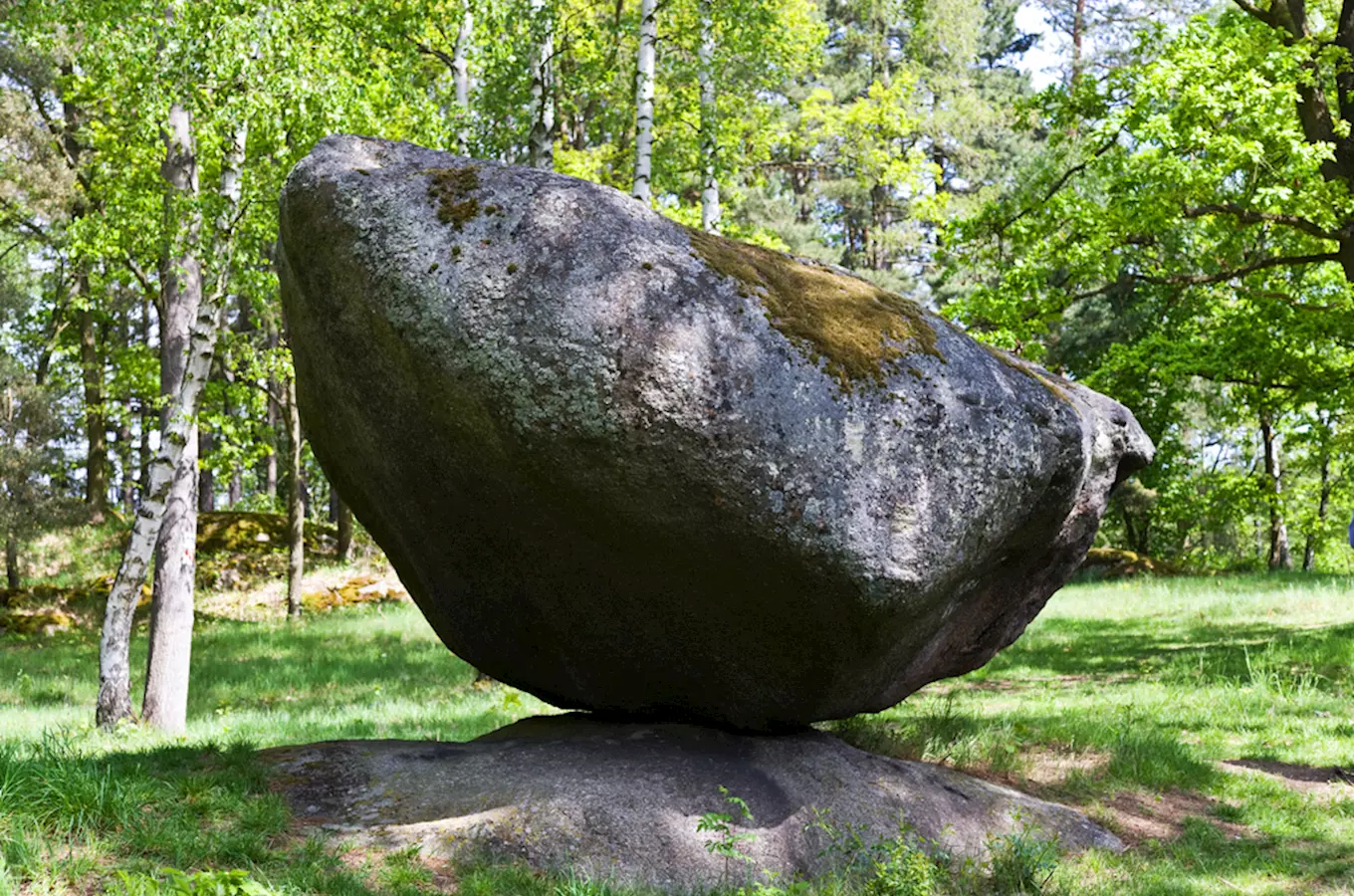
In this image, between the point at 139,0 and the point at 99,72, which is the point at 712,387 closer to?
the point at 139,0

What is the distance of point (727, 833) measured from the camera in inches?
198

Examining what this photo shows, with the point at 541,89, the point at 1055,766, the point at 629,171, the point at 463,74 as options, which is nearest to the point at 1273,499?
the point at 629,171

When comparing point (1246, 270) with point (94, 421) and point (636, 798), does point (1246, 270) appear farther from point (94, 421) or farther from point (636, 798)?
point (94, 421)

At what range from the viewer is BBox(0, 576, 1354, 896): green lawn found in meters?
4.63

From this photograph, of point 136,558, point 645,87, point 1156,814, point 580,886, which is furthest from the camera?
point 645,87

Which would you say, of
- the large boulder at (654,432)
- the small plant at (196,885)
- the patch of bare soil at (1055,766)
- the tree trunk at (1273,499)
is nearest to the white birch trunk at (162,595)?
the large boulder at (654,432)

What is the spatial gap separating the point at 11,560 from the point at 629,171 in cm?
1339

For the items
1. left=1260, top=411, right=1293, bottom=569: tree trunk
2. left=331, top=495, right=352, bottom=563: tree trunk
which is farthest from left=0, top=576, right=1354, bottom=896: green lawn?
left=331, top=495, right=352, bottom=563: tree trunk

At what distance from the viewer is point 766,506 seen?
491 centimetres

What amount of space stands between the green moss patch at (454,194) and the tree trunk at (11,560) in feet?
56.6

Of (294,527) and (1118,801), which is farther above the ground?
(294,527)

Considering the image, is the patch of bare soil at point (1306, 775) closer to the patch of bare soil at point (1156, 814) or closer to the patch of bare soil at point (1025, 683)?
the patch of bare soil at point (1156, 814)

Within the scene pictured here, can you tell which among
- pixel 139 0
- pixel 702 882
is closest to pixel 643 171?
pixel 139 0

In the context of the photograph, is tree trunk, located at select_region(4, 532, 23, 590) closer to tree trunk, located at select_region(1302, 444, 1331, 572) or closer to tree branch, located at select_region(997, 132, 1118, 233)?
tree branch, located at select_region(997, 132, 1118, 233)
